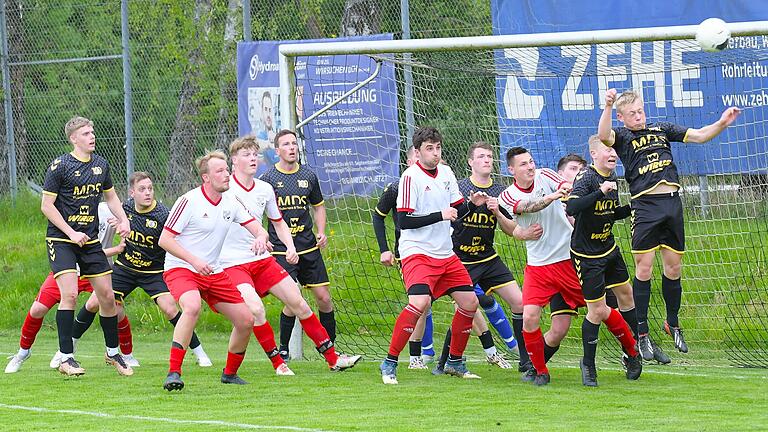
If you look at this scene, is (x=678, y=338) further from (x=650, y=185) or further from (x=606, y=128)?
(x=606, y=128)

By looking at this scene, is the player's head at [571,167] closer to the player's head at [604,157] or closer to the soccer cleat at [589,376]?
the player's head at [604,157]

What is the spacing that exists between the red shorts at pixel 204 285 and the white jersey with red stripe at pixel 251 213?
25.4 inches

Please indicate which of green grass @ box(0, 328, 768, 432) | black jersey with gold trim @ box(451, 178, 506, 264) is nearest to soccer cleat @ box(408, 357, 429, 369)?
green grass @ box(0, 328, 768, 432)

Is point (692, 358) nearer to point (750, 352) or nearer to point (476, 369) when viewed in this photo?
point (750, 352)

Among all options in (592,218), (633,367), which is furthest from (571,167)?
(633,367)

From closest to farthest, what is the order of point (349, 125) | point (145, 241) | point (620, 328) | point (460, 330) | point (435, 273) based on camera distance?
point (620, 328) < point (435, 273) < point (460, 330) < point (145, 241) < point (349, 125)

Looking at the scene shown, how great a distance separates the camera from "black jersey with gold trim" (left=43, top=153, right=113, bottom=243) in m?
10.5

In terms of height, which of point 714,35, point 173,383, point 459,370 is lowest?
point 459,370

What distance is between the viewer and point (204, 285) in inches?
376

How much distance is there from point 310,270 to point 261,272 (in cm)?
109

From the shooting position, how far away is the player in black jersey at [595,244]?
9227 mm

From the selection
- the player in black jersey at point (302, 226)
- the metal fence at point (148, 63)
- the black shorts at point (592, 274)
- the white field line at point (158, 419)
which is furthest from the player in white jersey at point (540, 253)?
the metal fence at point (148, 63)

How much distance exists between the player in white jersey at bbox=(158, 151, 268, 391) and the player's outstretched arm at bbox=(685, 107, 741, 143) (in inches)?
137

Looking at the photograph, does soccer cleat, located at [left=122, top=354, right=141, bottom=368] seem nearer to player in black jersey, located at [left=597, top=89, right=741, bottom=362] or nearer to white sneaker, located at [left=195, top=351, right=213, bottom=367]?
white sneaker, located at [left=195, top=351, right=213, bottom=367]
